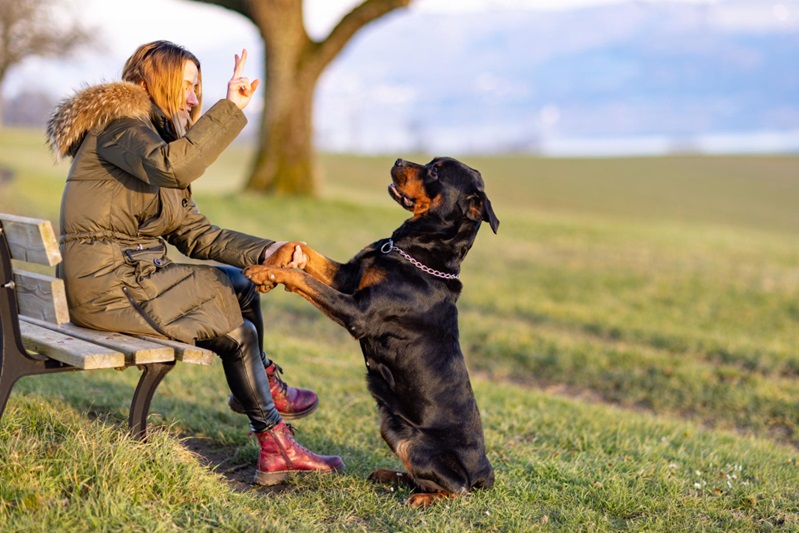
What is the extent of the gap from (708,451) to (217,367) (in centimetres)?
399

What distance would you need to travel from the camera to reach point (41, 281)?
3.57 meters

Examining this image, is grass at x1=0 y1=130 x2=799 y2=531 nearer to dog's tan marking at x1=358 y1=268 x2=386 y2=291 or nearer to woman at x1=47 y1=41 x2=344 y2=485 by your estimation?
woman at x1=47 y1=41 x2=344 y2=485

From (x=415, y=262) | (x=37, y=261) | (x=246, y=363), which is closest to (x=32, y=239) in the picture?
(x=37, y=261)

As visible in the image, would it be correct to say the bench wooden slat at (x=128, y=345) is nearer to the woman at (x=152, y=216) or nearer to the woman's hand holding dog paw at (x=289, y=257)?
the woman at (x=152, y=216)

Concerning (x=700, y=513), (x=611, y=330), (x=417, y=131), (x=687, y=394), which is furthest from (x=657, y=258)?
(x=417, y=131)

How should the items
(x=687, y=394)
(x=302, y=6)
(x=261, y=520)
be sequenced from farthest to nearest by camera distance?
(x=302, y=6), (x=687, y=394), (x=261, y=520)

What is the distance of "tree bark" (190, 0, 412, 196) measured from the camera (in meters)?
18.1

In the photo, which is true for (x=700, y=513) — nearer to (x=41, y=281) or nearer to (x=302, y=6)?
(x=41, y=281)

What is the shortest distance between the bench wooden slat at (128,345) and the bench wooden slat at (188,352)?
0.03 meters

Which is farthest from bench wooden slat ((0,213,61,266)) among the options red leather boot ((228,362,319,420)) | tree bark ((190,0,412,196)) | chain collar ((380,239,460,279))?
tree bark ((190,0,412,196))

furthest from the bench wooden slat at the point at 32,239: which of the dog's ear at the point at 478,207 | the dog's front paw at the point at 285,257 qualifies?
the dog's ear at the point at 478,207

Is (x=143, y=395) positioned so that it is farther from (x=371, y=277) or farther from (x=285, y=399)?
(x=371, y=277)

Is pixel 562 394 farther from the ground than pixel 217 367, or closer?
closer

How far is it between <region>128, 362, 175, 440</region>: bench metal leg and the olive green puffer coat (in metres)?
0.21
